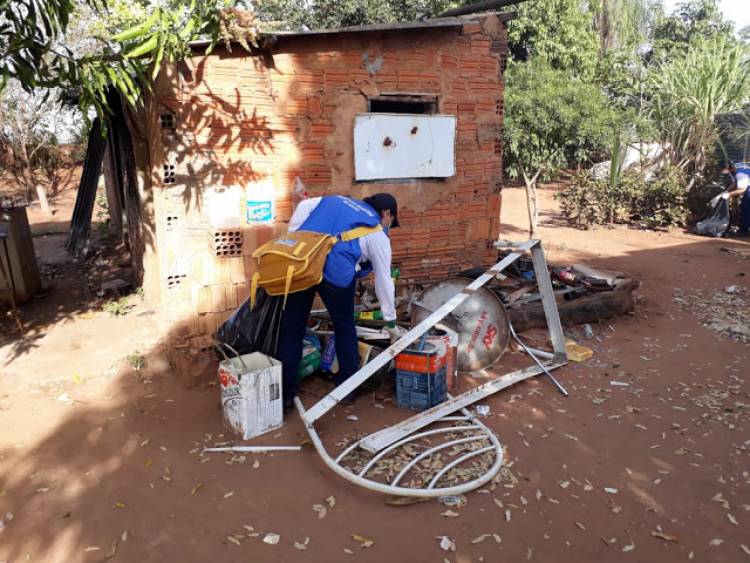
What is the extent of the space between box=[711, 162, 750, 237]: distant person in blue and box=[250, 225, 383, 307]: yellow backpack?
37.0ft

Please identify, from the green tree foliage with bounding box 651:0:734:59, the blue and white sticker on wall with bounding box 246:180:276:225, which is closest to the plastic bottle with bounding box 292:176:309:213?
the blue and white sticker on wall with bounding box 246:180:276:225

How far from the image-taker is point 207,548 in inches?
114

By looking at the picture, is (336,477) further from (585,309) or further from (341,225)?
(585,309)

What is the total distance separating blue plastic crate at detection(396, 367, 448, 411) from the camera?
4.25m

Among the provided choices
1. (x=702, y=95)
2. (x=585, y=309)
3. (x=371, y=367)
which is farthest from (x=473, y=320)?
(x=702, y=95)

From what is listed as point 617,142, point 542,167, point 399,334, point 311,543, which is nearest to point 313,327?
point 399,334

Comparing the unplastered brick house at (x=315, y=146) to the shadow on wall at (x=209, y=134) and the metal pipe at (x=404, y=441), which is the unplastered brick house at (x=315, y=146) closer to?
the shadow on wall at (x=209, y=134)

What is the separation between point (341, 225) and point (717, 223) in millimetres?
11192

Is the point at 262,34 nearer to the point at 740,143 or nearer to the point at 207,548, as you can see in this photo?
the point at 207,548

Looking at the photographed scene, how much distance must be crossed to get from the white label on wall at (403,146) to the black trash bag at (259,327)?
2.02 metres

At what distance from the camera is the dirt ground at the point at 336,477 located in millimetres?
2943

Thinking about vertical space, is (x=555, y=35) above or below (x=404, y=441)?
above

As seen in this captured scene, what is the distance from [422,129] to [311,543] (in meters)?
4.46

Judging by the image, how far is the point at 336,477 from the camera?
138 inches
